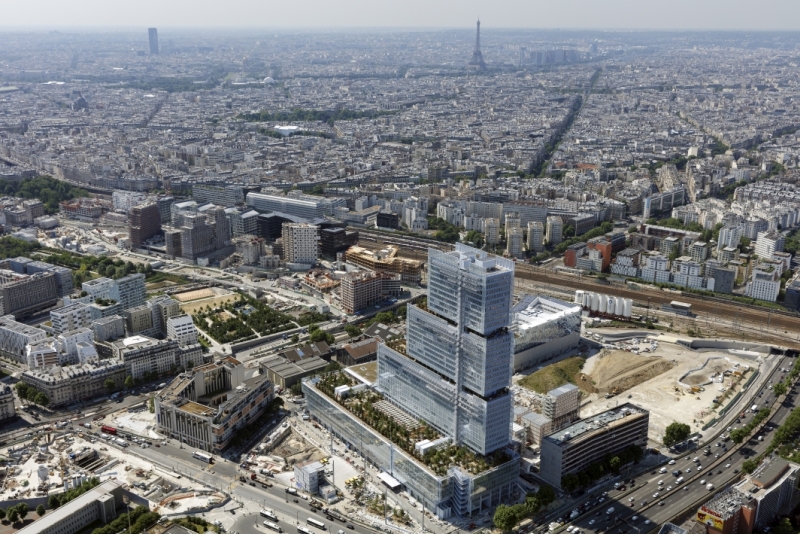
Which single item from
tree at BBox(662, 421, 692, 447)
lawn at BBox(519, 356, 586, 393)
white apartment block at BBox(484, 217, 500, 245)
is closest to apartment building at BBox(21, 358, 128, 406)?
lawn at BBox(519, 356, 586, 393)

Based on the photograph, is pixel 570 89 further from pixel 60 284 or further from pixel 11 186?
pixel 60 284

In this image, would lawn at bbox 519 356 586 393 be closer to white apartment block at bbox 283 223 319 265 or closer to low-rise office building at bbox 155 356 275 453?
low-rise office building at bbox 155 356 275 453

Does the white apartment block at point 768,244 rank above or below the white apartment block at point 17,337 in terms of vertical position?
above

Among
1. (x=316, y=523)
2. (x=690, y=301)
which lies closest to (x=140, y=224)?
(x=316, y=523)

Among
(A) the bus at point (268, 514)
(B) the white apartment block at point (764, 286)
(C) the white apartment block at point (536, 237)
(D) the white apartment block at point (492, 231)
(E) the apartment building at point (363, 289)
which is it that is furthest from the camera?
(D) the white apartment block at point (492, 231)

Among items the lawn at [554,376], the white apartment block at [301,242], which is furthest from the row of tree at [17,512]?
the white apartment block at [301,242]

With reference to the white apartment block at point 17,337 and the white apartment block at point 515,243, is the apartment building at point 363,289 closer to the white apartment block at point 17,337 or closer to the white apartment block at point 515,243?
the white apartment block at point 515,243
